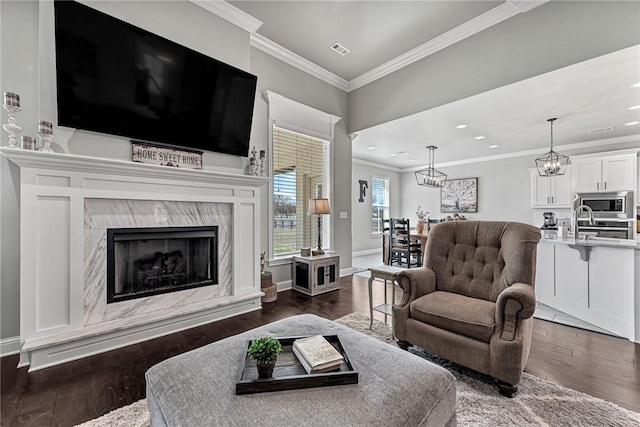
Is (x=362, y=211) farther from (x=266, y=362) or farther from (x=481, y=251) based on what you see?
(x=266, y=362)

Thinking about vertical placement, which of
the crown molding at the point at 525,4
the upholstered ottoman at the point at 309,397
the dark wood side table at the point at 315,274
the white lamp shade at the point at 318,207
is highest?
the crown molding at the point at 525,4

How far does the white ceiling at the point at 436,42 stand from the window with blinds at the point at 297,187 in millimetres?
1114

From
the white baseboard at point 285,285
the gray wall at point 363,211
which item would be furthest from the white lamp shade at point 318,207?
the gray wall at point 363,211

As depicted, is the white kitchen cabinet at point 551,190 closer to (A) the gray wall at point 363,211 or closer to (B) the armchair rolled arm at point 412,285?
(A) the gray wall at point 363,211

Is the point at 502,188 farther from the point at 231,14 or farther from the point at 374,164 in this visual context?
the point at 231,14

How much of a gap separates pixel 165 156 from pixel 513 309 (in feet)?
10.3

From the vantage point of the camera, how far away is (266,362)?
1.04m

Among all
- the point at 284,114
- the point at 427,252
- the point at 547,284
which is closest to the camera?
the point at 427,252

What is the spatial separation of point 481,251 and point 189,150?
2959 millimetres

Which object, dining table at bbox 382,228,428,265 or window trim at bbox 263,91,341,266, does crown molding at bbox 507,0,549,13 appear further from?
dining table at bbox 382,228,428,265

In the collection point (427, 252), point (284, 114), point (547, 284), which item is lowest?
point (547, 284)

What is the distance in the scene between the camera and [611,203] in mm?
5352

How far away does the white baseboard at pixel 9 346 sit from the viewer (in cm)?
210

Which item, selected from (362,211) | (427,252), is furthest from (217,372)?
(362,211)
